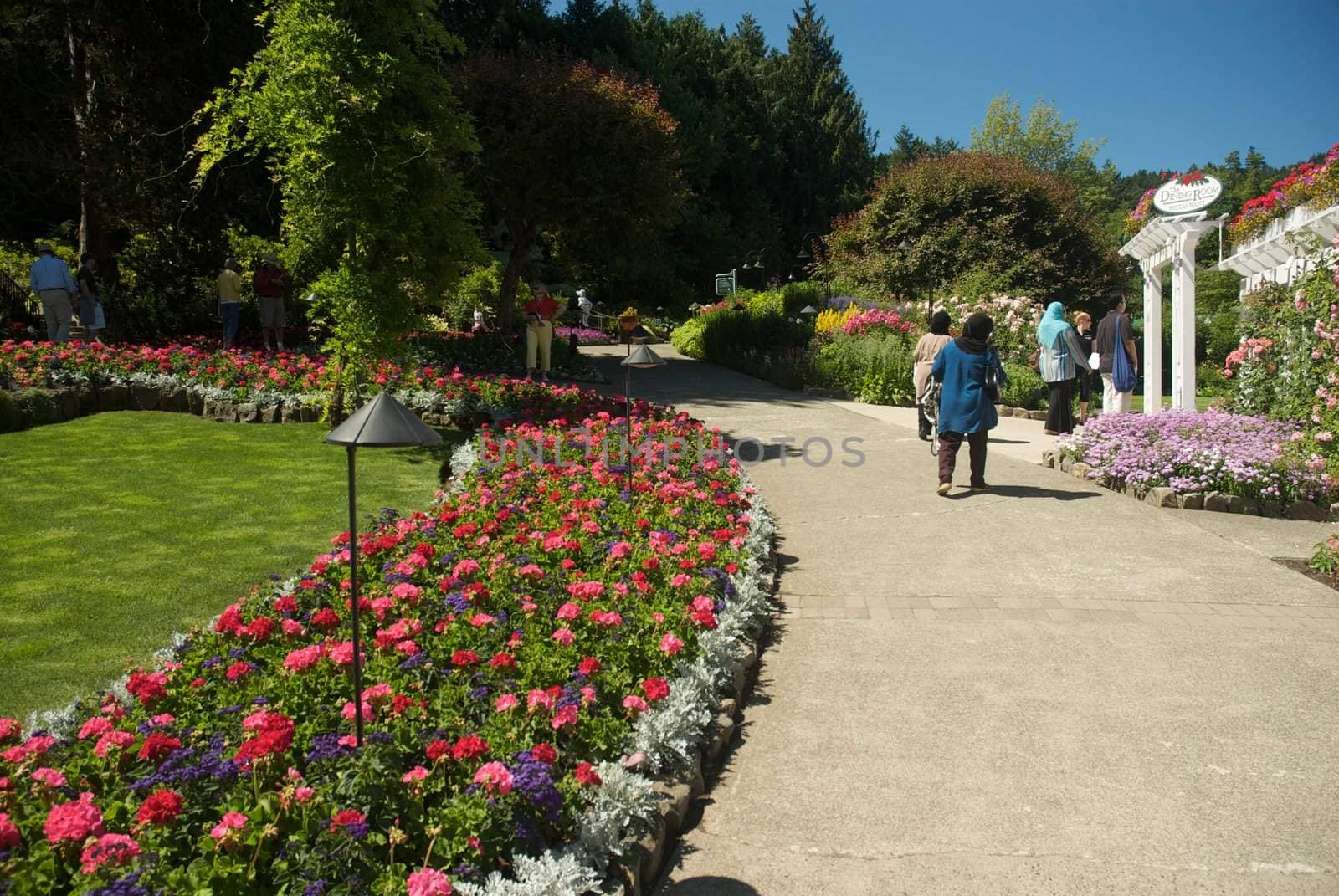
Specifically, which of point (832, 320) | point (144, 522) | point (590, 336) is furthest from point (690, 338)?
point (144, 522)

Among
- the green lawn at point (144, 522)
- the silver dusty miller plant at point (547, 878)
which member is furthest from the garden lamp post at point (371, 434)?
the green lawn at point (144, 522)

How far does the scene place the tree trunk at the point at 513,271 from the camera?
1862cm

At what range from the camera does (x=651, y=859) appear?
3.00 meters

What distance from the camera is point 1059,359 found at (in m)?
11.2

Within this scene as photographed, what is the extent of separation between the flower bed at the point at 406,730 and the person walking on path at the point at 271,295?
10.3m

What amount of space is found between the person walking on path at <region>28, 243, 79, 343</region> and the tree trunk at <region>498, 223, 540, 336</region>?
744 cm

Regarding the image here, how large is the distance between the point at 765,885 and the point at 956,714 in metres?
1.53

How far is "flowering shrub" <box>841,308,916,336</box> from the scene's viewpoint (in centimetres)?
1689

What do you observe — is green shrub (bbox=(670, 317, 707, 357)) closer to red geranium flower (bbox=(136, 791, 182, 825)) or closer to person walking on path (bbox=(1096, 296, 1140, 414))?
person walking on path (bbox=(1096, 296, 1140, 414))

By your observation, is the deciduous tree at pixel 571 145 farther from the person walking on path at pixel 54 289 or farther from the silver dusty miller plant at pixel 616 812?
the silver dusty miller plant at pixel 616 812

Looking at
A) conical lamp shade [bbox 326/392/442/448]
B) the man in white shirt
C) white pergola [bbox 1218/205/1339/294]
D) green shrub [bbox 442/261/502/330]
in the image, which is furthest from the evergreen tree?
conical lamp shade [bbox 326/392/442/448]

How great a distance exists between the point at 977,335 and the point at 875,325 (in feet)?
29.9

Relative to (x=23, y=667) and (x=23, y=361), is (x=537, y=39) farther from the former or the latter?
(x=23, y=667)

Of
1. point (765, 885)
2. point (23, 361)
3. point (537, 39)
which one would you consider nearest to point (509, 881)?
point (765, 885)
